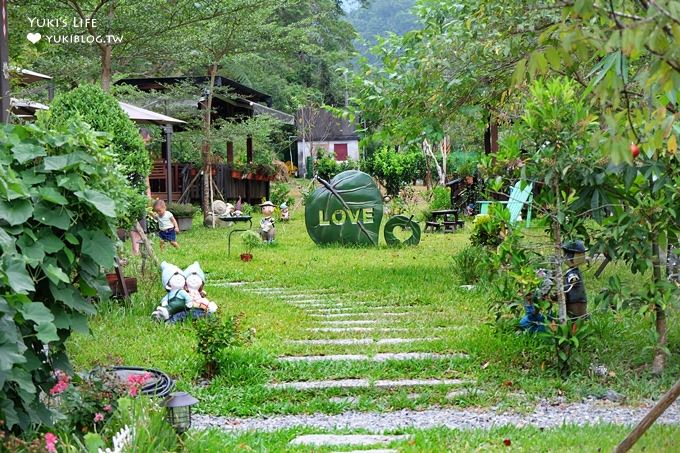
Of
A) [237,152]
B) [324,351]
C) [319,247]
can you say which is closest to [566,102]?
[324,351]

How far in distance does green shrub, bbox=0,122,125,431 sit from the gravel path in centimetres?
134

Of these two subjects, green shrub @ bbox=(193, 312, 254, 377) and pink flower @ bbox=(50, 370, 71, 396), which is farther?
green shrub @ bbox=(193, 312, 254, 377)

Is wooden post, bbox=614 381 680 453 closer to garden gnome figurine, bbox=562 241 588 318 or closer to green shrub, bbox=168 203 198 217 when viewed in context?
garden gnome figurine, bbox=562 241 588 318

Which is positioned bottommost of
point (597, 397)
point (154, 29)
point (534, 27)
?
point (597, 397)

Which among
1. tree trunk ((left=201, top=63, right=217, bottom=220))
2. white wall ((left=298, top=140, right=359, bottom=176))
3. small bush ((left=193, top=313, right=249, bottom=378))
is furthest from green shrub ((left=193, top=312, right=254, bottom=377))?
white wall ((left=298, top=140, right=359, bottom=176))

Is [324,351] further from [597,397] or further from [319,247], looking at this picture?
[319,247]

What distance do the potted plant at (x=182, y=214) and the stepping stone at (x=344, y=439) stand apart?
539 inches

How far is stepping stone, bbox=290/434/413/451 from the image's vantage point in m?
4.19

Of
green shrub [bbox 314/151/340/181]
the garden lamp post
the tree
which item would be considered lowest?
the garden lamp post

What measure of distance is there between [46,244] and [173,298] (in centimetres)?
379

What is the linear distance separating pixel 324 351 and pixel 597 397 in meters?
2.09

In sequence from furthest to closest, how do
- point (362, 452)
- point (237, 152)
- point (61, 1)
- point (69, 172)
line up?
point (237, 152)
point (61, 1)
point (362, 452)
point (69, 172)

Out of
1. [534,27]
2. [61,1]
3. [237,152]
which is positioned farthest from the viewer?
[237,152]

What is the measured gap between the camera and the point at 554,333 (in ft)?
17.9
